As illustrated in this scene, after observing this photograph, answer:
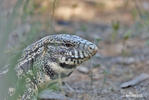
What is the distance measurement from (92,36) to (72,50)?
4597 millimetres

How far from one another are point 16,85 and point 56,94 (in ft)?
4.19

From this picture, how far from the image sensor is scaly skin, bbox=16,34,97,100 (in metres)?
4.59

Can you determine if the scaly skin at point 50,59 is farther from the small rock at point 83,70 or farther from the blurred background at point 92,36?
the small rock at point 83,70

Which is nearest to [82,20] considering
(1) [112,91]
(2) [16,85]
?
(1) [112,91]

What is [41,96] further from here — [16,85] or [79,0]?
[79,0]

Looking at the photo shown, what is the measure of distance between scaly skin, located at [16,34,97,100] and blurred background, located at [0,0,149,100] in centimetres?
17

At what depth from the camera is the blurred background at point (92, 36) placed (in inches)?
194

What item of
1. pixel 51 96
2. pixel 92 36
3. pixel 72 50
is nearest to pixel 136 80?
pixel 51 96

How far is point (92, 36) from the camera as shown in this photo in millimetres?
9203

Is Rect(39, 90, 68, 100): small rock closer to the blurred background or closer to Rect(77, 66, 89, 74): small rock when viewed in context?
the blurred background

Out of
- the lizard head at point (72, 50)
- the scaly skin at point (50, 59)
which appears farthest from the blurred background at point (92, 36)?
the lizard head at point (72, 50)

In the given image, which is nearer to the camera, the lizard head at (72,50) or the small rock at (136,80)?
the lizard head at (72,50)

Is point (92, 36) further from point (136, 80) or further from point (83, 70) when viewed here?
point (136, 80)

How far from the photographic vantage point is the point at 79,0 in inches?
440
